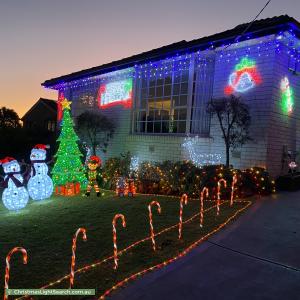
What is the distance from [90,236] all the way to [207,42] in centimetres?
845

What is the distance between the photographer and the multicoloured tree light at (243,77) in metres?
10.8

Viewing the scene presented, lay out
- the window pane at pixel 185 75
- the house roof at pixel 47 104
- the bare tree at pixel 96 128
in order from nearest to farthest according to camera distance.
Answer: the window pane at pixel 185 75 → the bare tree at pixel 96 128 → the house roof at pixel 47 104

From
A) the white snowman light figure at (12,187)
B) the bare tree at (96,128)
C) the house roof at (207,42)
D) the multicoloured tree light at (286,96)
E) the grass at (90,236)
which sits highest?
the house roof at (207,42)

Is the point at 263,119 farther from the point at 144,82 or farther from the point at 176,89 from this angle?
the point at 144,82

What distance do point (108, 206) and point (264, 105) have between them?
5947mm

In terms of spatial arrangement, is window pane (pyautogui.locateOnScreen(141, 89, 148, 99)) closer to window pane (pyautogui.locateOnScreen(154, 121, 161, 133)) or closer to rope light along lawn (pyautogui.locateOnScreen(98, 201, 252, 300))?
window pane (pyautogui.locateOnScreen(154, 121, 161, 133))

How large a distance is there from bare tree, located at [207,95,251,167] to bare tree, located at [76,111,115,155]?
→ 6.32 meters

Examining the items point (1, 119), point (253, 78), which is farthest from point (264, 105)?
point (1, 119)

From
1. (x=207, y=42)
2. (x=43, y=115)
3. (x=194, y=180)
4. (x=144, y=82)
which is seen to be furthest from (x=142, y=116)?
(x=43, y=115)

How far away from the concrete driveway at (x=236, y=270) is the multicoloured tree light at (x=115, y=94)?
32.9 ft

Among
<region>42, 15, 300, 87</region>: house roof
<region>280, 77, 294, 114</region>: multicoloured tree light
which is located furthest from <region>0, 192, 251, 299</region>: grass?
<region>42, 15, 300, 87</region>: house roof

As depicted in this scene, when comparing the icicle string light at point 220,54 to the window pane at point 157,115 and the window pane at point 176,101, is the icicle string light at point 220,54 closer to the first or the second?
the window pane at point 176,101

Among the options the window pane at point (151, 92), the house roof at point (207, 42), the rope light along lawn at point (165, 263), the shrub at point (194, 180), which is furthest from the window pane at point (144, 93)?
the rope light along lawn at point (165, 263)

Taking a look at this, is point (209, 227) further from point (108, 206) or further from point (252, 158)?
point (252, 158)
